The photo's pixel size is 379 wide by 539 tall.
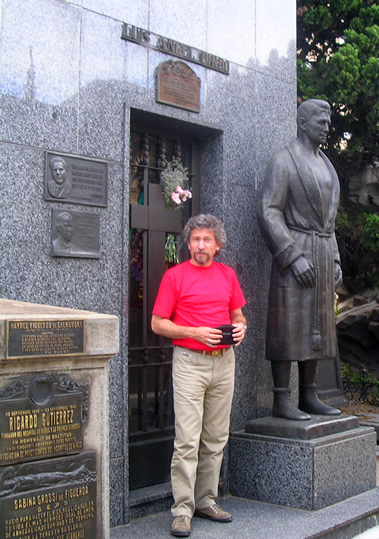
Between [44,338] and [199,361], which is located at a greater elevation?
[44,338]

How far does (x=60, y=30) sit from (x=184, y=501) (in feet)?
10.3

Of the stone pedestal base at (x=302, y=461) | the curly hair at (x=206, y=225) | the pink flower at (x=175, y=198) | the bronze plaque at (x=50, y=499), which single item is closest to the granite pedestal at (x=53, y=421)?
the bronze plaque at (x=50, y=499)

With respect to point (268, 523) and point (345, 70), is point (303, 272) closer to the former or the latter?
point (268, 523)

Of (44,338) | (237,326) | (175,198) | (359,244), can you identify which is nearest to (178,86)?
(175,198)

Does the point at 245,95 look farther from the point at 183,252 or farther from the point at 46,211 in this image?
the point at 46,211

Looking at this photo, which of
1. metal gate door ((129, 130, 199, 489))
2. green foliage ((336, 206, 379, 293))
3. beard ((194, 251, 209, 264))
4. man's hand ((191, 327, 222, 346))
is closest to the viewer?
man's hand ((191, 327, 222, 346))

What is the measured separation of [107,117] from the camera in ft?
15.6

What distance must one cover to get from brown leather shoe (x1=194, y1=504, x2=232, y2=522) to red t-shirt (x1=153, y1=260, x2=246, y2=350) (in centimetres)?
111

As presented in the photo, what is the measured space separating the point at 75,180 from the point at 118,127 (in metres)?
0.56

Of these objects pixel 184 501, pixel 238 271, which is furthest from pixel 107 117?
pixel 184 501

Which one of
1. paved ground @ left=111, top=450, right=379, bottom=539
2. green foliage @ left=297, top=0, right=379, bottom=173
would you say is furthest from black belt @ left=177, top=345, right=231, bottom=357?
green foliage @ left=297, top=0, right=379, bottom=173

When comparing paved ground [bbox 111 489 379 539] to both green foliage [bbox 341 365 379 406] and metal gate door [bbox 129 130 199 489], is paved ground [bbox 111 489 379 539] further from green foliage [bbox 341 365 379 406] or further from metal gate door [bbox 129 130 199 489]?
green foliage [bbox 341 365 379 406]

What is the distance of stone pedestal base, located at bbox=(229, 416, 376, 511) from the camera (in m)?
4.87

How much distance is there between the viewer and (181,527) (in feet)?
14.0
